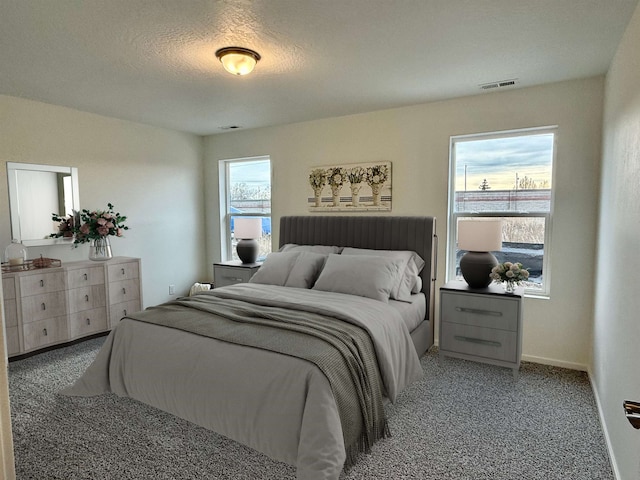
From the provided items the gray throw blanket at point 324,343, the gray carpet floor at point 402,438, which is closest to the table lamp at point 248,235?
the gray throw blanket at point 324,343

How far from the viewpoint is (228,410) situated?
208 centimetres

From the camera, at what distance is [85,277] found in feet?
12.8

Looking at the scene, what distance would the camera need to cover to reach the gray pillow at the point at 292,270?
11.9ft

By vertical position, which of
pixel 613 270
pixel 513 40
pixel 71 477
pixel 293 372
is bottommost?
pixel 71 477

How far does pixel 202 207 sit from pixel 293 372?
4.11 meters

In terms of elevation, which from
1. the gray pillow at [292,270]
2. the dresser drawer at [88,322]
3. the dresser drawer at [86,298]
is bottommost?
the dresser drawer at [88,322]

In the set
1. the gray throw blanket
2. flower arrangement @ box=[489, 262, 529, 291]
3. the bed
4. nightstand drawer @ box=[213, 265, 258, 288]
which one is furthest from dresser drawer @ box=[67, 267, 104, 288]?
flower arrangement @ box=[489, 262, 529, 291]

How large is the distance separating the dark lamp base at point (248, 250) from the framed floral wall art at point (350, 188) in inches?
33.0

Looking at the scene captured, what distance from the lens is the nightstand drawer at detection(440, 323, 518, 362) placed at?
10.1ft

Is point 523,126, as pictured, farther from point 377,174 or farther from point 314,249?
point 314,249

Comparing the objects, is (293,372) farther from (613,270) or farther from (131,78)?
(131,78)

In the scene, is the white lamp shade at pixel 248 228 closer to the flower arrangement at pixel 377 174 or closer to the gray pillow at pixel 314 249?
the gray pillow at pixel 314 249

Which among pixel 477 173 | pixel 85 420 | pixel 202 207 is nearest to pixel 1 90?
pixel 202 207

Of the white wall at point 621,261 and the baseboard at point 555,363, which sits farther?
the baseboard at point 555,363
